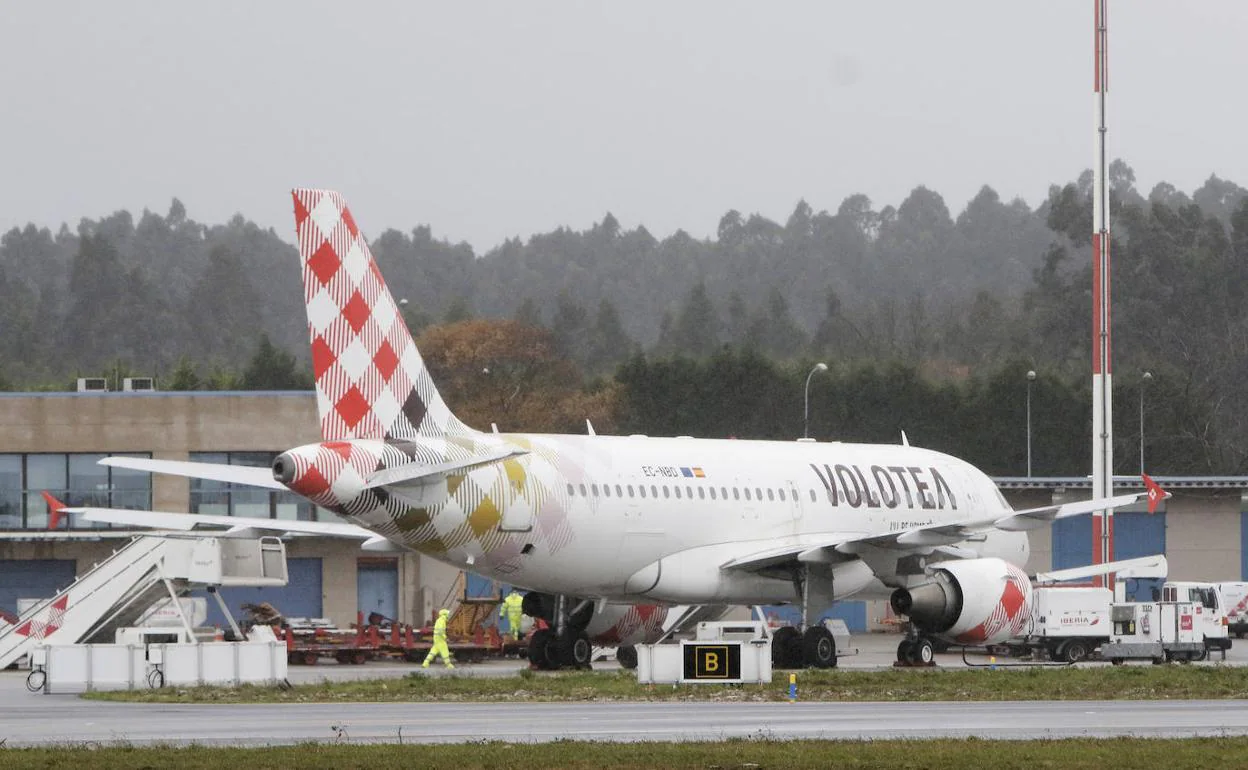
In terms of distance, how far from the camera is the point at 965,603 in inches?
1411

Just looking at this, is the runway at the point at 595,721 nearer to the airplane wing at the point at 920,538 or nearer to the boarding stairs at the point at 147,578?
the boarding stairs at the point at 147,578

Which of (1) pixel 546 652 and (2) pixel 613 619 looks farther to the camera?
(2) pixel 613 619

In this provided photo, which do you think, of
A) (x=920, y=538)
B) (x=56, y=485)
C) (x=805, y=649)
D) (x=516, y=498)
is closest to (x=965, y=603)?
(x=920, y=538)

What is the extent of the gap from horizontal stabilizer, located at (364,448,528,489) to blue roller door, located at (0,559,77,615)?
93.8 ft

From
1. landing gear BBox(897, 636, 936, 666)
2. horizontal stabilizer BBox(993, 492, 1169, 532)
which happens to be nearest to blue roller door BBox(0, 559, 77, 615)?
landing gear BBox(897, 636, 936, 666)

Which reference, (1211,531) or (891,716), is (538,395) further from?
(891,716)

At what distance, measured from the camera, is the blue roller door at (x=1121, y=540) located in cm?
6216

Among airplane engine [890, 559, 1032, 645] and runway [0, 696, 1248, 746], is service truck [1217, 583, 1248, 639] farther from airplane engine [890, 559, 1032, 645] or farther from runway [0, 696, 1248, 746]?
runway [0, 696, 1248, 746]

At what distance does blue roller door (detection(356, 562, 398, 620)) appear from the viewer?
5750 cm

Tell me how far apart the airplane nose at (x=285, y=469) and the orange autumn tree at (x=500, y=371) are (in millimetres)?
58003

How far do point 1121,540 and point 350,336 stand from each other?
37.3m

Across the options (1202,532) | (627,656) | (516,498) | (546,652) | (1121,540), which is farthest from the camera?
(1202,532)

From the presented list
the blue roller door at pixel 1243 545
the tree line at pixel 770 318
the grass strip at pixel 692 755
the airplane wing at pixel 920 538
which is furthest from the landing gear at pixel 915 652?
the tree line at pixel 770 318

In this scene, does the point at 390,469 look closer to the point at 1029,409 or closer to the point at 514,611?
the point at 514,611
